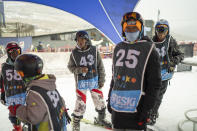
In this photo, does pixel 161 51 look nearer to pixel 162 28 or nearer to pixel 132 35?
pixel 162 28

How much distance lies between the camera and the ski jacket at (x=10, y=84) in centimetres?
234

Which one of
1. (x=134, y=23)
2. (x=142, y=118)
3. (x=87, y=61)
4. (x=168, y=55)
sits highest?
(x=134, y=23)

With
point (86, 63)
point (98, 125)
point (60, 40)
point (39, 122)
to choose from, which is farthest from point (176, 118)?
point (60, 40)

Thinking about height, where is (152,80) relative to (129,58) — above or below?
below

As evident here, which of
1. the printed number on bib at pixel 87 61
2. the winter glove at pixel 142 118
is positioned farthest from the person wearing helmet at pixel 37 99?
the printed number on bib at pixel 87 61

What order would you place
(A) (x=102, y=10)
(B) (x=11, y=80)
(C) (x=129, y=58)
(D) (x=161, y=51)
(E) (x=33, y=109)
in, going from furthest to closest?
(A) (x=102, y=10), (D) (x=161, y=51), (B) (x=11, y=80), (C) (x=129, y=58), (E) (x=33, y=109)

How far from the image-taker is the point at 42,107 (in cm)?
134

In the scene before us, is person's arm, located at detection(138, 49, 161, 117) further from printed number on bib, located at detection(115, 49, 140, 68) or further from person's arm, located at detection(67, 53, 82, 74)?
person's arm, located at detection(67, 53, 82, 74)

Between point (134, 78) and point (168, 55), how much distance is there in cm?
153

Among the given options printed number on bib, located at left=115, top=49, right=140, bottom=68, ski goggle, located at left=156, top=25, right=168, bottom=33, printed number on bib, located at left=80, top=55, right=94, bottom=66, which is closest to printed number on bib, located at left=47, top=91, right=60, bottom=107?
printed number on bib, located at left=115, top=49, right=140, bottom=68

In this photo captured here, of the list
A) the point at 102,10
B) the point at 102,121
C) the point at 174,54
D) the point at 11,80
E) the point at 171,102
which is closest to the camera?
the point at 11,80

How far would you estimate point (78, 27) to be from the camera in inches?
678

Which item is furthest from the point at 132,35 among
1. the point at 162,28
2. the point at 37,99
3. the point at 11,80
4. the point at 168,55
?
the point at 11,80

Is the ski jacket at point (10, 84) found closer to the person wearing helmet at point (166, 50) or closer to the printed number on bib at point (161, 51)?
the person wearing helmet at point (166, 50)
